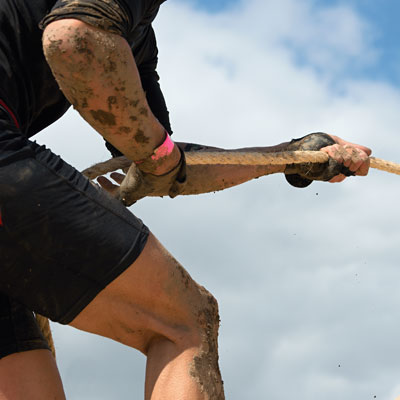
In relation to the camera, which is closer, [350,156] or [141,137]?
[141,137]

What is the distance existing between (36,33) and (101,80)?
411 mm

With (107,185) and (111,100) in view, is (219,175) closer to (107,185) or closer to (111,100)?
(107,185)

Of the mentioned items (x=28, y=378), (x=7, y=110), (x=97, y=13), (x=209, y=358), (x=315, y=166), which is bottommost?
(x=28, y=378)

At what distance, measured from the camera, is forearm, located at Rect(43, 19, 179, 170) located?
8.16ft

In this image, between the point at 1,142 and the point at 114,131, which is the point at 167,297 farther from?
the point at 1,142

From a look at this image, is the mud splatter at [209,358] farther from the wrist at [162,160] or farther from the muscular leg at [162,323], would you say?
the wrist at [162,160]

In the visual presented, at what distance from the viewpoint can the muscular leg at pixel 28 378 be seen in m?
2.79

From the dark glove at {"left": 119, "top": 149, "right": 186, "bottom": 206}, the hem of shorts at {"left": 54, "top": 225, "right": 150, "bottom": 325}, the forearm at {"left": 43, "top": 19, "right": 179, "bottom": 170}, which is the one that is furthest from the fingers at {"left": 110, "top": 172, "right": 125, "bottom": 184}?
the hem of shorts at {"left": 54, "top": 225, "right": 150, "bottom": 325}

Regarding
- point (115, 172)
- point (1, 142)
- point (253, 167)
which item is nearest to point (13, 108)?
point (1, 142)

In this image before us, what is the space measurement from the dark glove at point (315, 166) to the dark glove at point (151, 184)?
3.54 ft

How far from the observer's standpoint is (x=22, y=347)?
113 inches

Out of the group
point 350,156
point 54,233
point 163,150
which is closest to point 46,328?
→ point 54,233

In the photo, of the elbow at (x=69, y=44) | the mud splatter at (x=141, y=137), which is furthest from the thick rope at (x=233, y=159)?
the elbow at (x=69, y=44)

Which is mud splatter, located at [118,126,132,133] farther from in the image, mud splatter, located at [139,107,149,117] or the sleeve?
the sleeve
